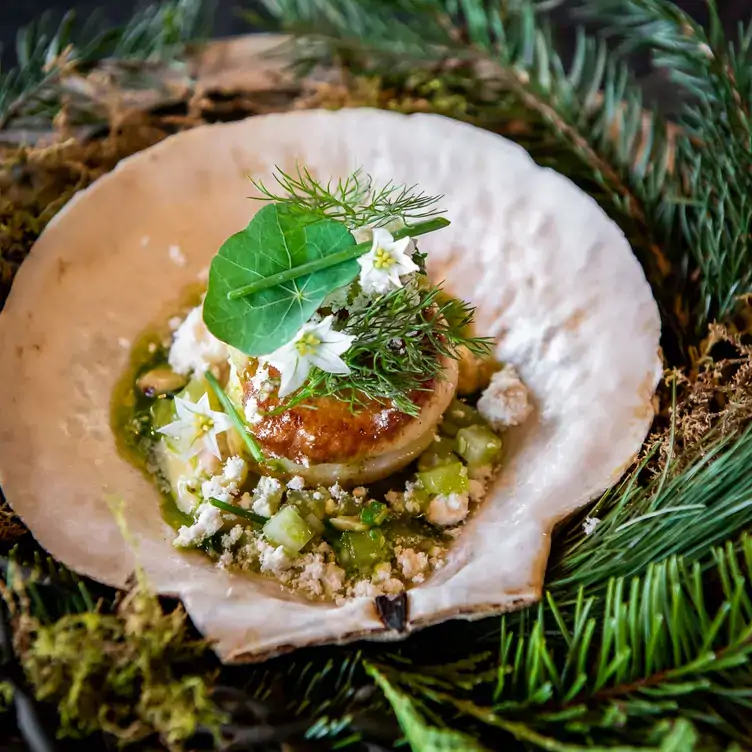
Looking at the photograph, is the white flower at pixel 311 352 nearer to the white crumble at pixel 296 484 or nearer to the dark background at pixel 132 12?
the white crumble at pixel 296 484

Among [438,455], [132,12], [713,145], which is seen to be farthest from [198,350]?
[132,12]

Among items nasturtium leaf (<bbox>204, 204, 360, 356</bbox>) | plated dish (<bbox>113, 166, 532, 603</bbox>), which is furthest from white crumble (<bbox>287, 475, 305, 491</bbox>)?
nasturtium leaf (<bbox>204, 204, 360, 356</bbox>)

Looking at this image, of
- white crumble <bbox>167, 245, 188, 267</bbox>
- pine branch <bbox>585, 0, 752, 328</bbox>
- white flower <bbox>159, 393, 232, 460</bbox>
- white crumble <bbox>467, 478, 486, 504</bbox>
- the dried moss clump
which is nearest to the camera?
the dried moss clump

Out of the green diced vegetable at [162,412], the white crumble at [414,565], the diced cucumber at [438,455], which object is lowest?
the white crumble at [414,565]

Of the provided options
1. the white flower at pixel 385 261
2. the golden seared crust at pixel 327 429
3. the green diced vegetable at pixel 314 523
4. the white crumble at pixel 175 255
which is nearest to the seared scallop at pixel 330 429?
the golden seared crust at pixel 327 429

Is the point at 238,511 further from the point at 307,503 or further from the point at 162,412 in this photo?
the point at 162,412

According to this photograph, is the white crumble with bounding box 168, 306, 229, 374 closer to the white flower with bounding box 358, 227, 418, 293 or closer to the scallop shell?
the scallop shell

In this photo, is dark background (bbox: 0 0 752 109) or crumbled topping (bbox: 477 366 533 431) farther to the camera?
dark background (bbox: 0 0 752 109)

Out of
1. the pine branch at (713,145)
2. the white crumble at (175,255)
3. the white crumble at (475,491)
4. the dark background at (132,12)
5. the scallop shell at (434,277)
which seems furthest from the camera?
the dark background at (132,12)
